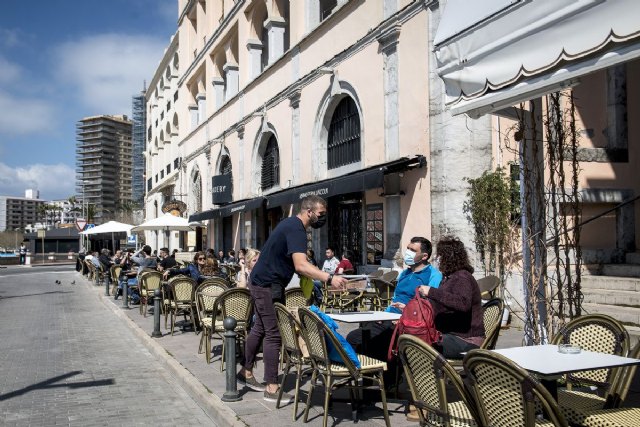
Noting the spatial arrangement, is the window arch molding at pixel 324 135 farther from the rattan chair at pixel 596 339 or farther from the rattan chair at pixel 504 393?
the rattan chair at pixel 504 393

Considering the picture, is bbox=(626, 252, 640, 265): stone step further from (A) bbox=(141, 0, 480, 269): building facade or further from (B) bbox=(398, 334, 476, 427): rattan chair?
(B) bbox=(398, 334, 476, 427): rattan chair

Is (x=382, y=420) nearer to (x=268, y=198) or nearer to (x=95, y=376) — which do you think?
(x=95, y=376)

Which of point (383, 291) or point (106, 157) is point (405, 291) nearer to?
point (383, 291)

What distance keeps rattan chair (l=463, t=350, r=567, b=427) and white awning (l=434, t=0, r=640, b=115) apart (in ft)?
7.15

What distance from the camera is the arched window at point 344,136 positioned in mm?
14880

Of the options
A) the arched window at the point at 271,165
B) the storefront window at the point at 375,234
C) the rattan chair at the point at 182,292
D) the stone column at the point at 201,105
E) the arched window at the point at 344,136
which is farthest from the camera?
the stone column at the point at 201,105

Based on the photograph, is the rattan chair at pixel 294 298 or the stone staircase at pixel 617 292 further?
the stone staircase at pixel 617 292

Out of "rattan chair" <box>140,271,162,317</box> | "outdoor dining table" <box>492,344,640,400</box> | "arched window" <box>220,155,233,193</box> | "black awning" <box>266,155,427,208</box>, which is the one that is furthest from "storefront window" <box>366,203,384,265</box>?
"arched window" <box>220,155,233,193</box>

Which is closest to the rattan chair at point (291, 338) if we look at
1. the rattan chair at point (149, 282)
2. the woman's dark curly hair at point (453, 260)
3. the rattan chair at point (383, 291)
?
the woman's dark curly hair at point (453, 260)

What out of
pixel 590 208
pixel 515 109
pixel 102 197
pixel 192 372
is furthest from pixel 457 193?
pixel 102 197

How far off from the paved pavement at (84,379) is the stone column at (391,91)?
6.47m

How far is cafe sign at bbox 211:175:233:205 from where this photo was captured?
24094 mm

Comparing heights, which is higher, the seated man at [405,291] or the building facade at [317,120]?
the building facade at [317,120]

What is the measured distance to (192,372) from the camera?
691 centimetres
